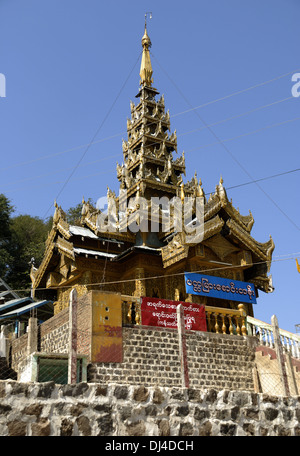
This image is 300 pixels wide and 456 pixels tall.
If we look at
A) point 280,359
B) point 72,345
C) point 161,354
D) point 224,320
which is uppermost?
point 224,320

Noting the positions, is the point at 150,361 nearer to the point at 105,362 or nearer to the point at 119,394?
the point at 105,362

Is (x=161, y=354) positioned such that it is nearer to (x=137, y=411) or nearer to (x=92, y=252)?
(x=92, y=252)

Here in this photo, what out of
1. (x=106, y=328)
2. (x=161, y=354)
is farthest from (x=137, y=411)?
(x=161, y=354)

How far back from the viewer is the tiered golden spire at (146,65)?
94.7 feet

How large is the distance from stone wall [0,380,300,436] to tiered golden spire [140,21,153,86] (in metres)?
24.9

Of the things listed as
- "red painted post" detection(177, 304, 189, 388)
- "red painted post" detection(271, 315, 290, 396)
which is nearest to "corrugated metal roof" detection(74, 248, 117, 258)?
"red painted post" detection(177, 304, 189, 388)

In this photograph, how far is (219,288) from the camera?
17.9 meters

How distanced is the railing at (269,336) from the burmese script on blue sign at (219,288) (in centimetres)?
142

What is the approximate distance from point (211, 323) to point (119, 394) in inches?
449

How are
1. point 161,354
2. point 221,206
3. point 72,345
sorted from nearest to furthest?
point 72,345 < point 161,354 < point 221,206

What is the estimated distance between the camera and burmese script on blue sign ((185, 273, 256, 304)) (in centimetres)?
1730

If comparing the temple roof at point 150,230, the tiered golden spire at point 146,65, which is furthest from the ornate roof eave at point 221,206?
the tiered golden spire at point 146,65
